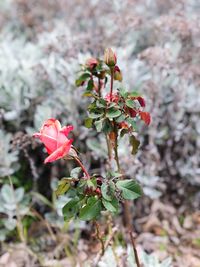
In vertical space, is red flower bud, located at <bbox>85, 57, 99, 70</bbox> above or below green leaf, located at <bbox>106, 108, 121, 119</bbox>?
above

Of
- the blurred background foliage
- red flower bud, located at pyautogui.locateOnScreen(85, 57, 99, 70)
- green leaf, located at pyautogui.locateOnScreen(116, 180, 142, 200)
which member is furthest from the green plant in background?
the blurred background foliage

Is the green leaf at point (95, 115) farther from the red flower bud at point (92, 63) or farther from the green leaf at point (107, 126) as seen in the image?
the red flower bud at point (92, 63)

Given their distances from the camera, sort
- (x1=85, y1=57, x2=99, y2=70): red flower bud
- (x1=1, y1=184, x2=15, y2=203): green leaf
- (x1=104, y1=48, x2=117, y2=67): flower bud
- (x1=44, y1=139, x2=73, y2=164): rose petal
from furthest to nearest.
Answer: (x1=1, y1=184, x2=15, y2=203): green leaf < (x1=85, y1=57, x2=99, y2=70): red flower bud < (x1=104, y1=48, x2=117, y2=67): flower bud < (x1=44, y1=139, x2=73, y2=164): rose petal

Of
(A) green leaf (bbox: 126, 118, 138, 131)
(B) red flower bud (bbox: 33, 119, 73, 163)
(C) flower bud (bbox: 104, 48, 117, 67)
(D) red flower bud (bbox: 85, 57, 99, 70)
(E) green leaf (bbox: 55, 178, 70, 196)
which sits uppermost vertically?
(D) red flower bud (bbox: 85, 57, 99, 70)

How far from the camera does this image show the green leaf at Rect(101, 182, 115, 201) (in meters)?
1.31

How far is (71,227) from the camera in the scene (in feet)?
7.29

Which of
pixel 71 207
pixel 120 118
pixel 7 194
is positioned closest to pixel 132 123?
pixel 120 118

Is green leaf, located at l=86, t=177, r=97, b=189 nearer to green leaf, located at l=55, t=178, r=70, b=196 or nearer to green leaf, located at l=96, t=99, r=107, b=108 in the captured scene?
green leaf, located at l=55, t=178, r=70, b=196

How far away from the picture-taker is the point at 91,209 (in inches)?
51.9

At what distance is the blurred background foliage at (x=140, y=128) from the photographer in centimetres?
224

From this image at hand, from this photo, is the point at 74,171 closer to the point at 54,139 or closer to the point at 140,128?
the point at 54,139

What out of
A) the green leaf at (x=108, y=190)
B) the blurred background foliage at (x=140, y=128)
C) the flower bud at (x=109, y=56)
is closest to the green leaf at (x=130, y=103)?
the flower bud at (x=109, y=56)

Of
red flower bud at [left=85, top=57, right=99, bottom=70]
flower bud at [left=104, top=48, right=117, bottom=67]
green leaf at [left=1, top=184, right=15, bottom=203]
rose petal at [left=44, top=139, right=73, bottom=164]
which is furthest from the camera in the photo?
green leaf at [left=1, top=184, right=15, bottom=203]

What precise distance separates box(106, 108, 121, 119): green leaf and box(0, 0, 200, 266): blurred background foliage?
86 cm
